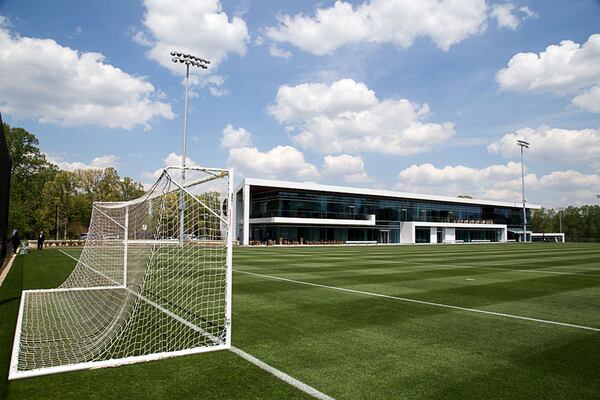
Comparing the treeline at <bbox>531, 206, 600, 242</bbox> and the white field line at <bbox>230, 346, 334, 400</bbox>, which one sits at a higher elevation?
the treeline at <bbox>531, 206, 600, 242</bbox>

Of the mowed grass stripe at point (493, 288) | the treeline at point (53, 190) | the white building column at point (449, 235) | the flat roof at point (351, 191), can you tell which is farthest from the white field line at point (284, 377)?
the white building column at point (449, 235)

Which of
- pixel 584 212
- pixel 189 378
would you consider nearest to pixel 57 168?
pixel 189 378

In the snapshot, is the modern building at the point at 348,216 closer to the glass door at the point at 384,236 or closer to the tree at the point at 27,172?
the glass door at the point at 384,236

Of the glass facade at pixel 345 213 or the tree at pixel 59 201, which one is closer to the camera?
the glass facade at pixel 345 213

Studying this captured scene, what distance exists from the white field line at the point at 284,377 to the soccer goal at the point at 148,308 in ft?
1.59

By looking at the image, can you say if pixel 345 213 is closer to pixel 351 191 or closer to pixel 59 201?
pixel 351 191

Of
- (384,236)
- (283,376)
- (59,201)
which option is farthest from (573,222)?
(283,376)

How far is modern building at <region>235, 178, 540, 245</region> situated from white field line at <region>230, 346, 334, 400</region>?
45617 millimetres

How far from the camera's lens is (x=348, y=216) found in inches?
2398

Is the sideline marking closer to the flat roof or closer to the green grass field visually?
the green grass field

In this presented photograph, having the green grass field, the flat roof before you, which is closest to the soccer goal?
the green grass field

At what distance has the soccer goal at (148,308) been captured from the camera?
18.7 feet

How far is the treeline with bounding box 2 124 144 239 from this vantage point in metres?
59.2

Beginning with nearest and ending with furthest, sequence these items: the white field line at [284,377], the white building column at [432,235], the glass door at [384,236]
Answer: the white field line at [284,377] → the glass door at [384,236] → the white building column at [432,235]
